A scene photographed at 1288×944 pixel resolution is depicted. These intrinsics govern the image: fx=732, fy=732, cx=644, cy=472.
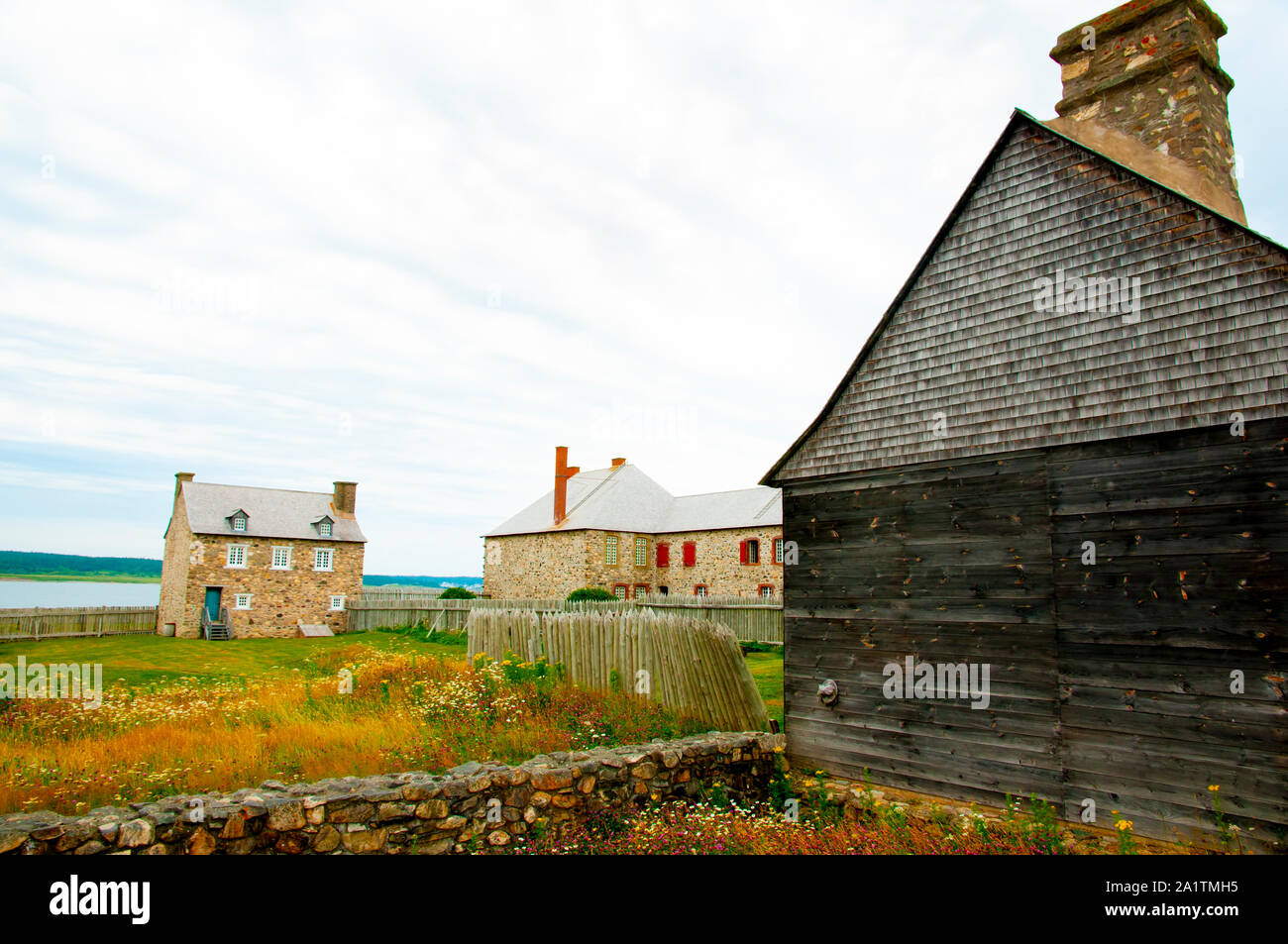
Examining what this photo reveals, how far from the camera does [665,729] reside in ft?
36.3

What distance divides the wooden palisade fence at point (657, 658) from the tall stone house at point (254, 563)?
28.7m

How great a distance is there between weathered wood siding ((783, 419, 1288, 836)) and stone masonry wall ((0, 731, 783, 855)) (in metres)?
2.50

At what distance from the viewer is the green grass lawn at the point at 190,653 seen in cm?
2047

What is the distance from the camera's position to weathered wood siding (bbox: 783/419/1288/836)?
6852mm

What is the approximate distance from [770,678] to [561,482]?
2674cm

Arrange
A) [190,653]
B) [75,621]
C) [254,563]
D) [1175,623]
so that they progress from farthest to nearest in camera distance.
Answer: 1. [254,563]
2. [75,621]
3. [190,653]
4. [1175,623]

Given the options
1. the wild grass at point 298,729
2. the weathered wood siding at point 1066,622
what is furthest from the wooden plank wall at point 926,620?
the wild grass at point 298,729

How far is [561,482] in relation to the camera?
43594mm

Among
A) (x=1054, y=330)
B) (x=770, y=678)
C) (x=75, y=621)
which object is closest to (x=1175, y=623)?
(x=1054, y=330)

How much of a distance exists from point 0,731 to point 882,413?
1298 cm

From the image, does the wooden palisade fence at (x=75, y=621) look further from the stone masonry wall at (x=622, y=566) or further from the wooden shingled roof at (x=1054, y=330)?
the wooden shingled roof at (x=1054, y=330)

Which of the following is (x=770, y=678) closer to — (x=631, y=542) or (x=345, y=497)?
(x=631, y=542)
